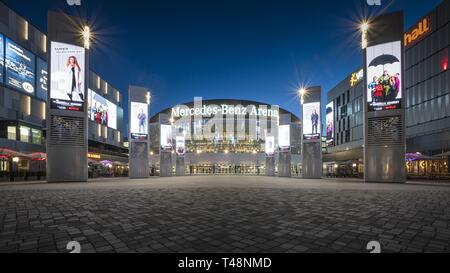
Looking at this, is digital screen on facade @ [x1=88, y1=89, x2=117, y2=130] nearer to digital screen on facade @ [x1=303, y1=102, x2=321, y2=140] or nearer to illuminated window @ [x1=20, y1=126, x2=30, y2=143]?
illuminated window @ [x1=20, y1=126, x2=30, y2=143]

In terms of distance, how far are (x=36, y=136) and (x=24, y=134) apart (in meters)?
2.78

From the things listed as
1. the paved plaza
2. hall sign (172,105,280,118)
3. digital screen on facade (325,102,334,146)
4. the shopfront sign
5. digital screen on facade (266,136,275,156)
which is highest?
hall sign (172,105,280,118)

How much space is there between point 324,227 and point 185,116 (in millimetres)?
74648

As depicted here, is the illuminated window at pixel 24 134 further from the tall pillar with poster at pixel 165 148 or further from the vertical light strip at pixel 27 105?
the tall pillar with poster at pixel 165 148

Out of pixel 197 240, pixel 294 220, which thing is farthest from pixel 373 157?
pixel 197 240

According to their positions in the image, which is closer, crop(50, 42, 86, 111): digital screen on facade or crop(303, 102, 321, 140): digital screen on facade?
crop(50, 42, 86, 111): digital screen on facade

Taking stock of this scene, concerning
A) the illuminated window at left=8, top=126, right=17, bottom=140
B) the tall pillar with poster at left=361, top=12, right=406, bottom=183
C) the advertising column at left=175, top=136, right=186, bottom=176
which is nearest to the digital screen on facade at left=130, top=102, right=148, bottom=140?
the advertising column at left=175, top=136, right=186, bottom=176

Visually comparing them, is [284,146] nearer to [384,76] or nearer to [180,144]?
[180,144]

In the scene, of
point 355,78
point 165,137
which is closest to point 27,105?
point 165,137

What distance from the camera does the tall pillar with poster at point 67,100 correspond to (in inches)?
820

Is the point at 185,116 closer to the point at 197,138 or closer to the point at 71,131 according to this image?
the point at 197,138

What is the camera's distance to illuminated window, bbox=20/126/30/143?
36559mm

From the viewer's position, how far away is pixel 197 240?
14.3 feet

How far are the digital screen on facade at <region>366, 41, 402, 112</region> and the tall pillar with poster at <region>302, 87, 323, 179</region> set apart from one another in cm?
1163
